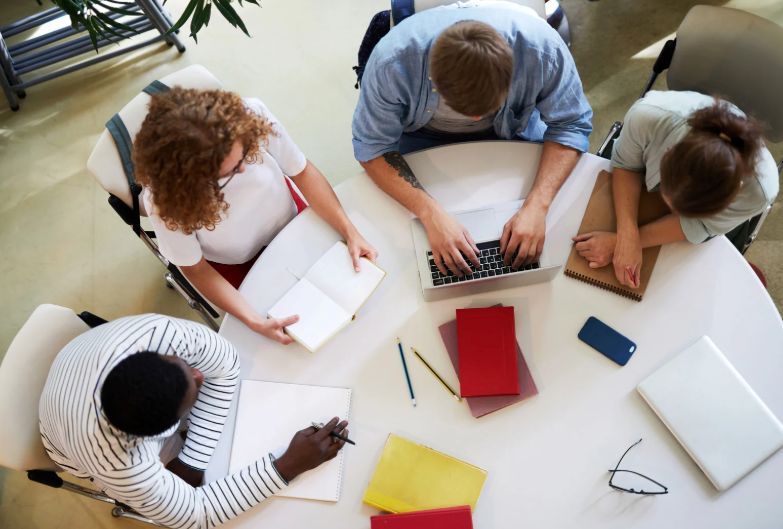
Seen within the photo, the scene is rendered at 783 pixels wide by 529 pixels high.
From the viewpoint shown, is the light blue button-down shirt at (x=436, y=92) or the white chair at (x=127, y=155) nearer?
the light blue button-down shirt at (x=436, y=92)

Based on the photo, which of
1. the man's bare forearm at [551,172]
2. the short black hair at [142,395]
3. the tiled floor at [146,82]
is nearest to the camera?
the short black hair at [142,395]

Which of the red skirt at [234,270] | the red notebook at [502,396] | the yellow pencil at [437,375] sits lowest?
the red notebook at [502,396]

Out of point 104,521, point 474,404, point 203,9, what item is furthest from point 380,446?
point 203,9

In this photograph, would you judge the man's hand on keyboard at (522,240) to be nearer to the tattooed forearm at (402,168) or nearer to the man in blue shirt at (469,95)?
the man in blue shirt at (469,95)

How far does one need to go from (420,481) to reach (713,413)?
64 centimetres

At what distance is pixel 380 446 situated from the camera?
1.25m

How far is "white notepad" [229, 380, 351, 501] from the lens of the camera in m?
1.26

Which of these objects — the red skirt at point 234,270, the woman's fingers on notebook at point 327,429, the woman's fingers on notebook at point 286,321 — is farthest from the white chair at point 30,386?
the woman's fingers on notebook at point 327,429

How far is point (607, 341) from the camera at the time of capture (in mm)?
1292

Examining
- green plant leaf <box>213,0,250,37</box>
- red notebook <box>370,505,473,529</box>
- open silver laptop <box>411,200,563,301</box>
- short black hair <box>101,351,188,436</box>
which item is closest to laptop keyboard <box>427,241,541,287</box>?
open silver laptop <box>411,200,563,301</box>

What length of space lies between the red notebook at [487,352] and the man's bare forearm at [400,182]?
0.95 ft

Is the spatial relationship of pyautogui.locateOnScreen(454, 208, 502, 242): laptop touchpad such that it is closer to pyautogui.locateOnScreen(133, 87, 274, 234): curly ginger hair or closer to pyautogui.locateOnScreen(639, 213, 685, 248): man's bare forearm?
pyautogui.locateOnScreen(639, 213, 685, 248): man's bare forearm

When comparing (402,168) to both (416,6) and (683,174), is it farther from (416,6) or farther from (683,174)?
(683,174)

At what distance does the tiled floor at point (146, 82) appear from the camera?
2.33m
